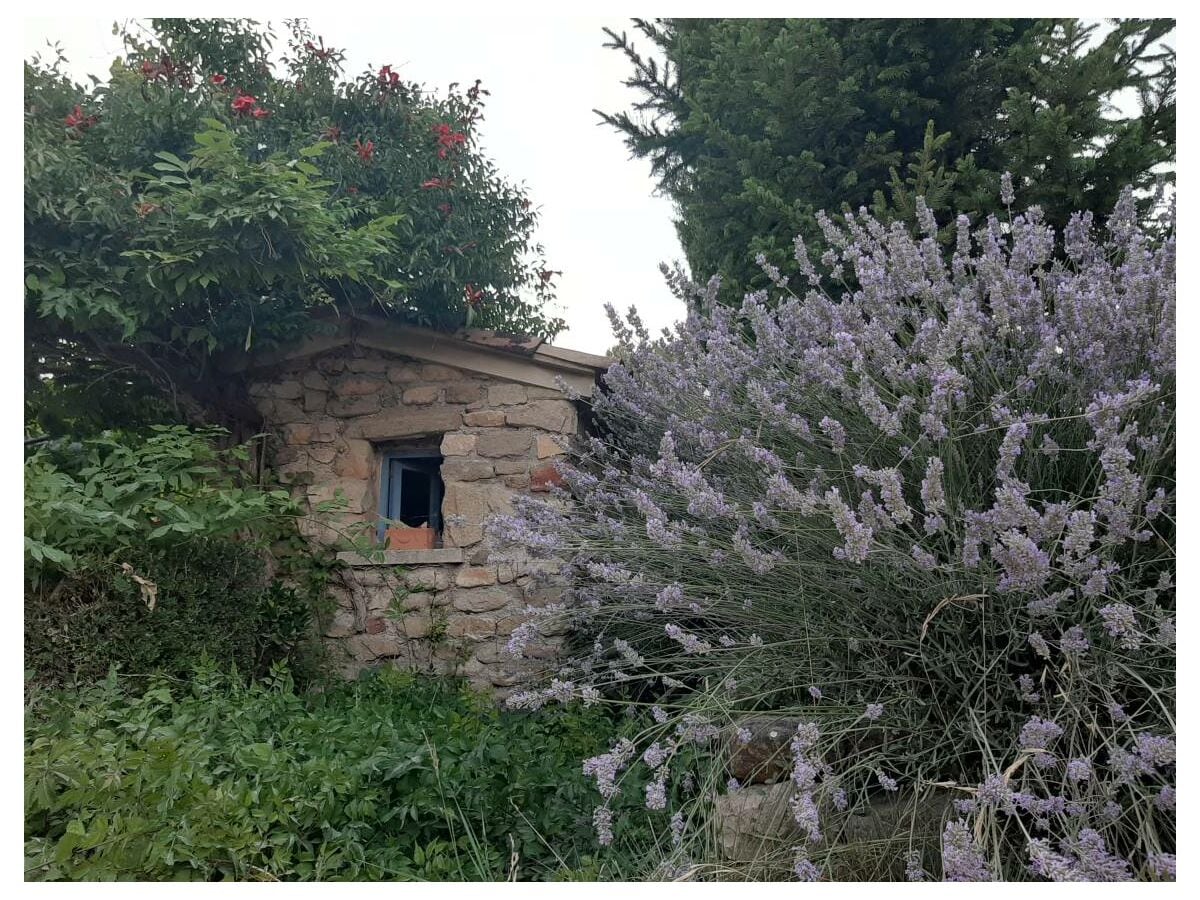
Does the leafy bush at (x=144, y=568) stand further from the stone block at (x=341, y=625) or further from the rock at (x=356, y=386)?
the rock at (x=356, y=386)

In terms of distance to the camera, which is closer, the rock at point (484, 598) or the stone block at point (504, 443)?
the rock at point (484, 598)

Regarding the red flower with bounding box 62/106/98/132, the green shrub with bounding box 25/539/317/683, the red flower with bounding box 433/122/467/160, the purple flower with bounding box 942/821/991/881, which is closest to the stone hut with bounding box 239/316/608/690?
the green shrub with bounding box 25/539/317/683

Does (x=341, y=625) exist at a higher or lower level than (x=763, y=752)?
lower

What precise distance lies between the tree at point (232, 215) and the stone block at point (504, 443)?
658mm

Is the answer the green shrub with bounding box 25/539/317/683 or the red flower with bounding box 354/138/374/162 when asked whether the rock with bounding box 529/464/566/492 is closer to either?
the green shrub with bounding box 25/539/317/683

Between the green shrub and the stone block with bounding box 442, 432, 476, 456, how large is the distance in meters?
1.12

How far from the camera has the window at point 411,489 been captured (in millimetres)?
5125

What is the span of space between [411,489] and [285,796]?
2.82 metres

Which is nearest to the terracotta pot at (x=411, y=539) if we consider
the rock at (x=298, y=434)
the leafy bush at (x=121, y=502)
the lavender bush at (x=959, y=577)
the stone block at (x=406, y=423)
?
the stone block at (x=406, y=423)

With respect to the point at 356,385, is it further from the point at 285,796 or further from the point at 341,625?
the point at 285,796

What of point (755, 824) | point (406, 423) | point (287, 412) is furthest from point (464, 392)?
point (755, 824)

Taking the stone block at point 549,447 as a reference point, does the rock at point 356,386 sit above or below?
above

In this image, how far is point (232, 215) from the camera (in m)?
4.02

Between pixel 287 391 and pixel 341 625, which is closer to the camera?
pixel 341 625
